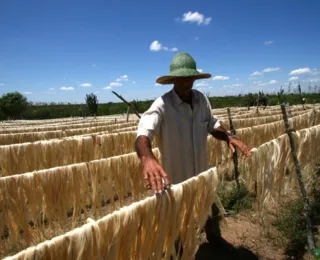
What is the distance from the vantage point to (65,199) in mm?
3564

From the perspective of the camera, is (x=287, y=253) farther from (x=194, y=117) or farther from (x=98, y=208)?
(x=98, y=208)

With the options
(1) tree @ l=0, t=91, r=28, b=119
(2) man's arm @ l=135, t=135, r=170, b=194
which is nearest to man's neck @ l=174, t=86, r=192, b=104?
(2) man's arm @ l=135, t=135, r=170, b=194

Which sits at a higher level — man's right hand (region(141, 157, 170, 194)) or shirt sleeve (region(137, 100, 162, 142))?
shirt sleeve (region(137, 100, 162, 142))

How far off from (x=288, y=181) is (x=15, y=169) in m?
4.61

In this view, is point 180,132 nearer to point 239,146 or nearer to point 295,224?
point 239,146

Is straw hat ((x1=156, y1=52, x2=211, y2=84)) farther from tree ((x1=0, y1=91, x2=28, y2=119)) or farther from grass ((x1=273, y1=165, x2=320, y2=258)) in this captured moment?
tree ((x1=0, y1=91, x2=28, y2=119))

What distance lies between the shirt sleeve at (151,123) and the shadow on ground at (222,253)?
5.58 ft

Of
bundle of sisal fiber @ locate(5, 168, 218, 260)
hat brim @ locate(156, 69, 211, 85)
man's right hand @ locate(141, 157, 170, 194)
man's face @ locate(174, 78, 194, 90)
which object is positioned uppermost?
hat brim @ locate(156, 69, 211, 85)

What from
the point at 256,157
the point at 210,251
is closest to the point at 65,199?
the point at 210,251

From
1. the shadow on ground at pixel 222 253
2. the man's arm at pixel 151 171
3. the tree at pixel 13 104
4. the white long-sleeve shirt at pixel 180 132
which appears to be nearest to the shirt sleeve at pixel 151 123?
the white long-sleeve shirt at pixel 180 132

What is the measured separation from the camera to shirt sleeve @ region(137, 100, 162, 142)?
240 cm

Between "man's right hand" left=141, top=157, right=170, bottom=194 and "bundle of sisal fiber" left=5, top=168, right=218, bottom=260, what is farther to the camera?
"man's right hand" left=141, top=157, right=170, bottom=194

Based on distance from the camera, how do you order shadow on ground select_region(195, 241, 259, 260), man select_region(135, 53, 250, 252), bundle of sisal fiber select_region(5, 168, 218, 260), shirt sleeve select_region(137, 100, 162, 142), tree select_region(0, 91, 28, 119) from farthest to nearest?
tree select_region(0, 91, 28, 119) → shadow on ground select_region(195, 241, 259, 260) → man select_region(135, 53, 250, 252) → shirt sleeve select_region(137, 100, 162, 142) → bundle of sisal fiber select_region(5, 168, 218, 260)

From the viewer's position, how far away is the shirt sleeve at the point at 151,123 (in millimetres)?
2396
